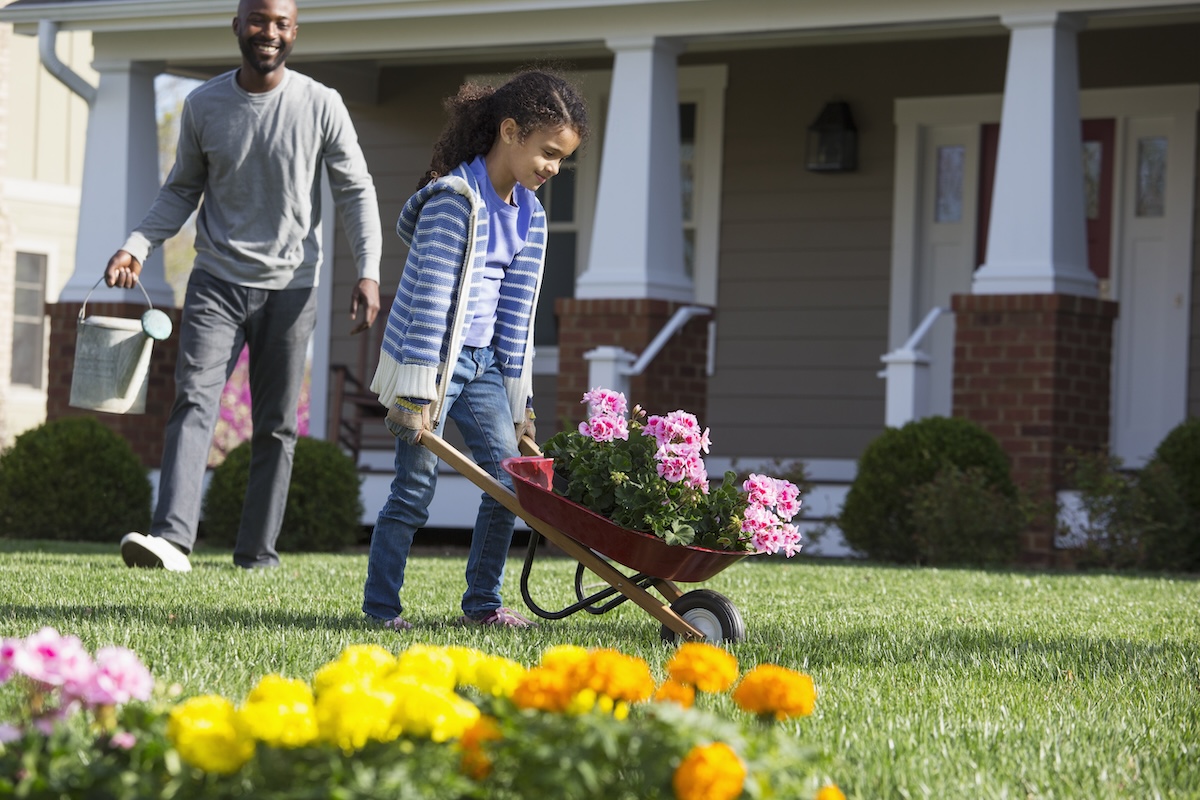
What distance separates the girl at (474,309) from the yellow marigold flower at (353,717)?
2358mm

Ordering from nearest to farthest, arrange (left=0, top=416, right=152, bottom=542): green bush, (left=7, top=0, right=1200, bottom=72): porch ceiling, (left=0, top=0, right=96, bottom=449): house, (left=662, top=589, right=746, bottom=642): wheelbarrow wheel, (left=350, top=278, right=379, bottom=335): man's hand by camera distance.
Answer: (left=662, top=589, right=746, bottom=642): wheelbarrow wheel, (left=350, top=278, right=379, bottom=335): man's hand, (left=7, top=0, right=1200, bottom=72): porch ceiling, (left=0, top=416, right=152, bottom=542): green bush, (left=0, top=0, right=96, bottom=449): house

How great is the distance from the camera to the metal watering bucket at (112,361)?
6.35 m

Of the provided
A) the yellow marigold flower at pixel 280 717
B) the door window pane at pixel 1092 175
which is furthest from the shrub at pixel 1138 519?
the yellow marigold flower at pixel 280 717

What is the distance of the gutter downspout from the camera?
1183cm

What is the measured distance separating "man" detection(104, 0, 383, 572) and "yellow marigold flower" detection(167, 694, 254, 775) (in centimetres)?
459

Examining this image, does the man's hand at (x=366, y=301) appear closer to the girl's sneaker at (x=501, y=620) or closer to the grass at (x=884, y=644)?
the grass at (x=884, y=644)

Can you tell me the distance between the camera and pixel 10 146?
68.9 feet

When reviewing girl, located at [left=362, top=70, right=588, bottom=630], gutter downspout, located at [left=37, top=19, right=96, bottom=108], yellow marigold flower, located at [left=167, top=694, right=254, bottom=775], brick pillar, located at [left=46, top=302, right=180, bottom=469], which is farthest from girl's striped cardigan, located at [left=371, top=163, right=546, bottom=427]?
gutter downspout, located at [left=37, top=19, right=96, bottom=108]

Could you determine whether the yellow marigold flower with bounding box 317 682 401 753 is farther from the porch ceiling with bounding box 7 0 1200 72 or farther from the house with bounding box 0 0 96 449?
the house with bounding box 0 0 96 449

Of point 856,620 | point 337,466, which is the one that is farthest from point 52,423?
point 856,620

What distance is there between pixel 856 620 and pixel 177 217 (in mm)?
3245

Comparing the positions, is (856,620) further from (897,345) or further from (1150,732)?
(897,345)

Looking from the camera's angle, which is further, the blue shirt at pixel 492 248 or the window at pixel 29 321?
the window at pixel 29 321

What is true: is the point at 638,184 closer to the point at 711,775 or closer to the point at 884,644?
the point at 884,644
